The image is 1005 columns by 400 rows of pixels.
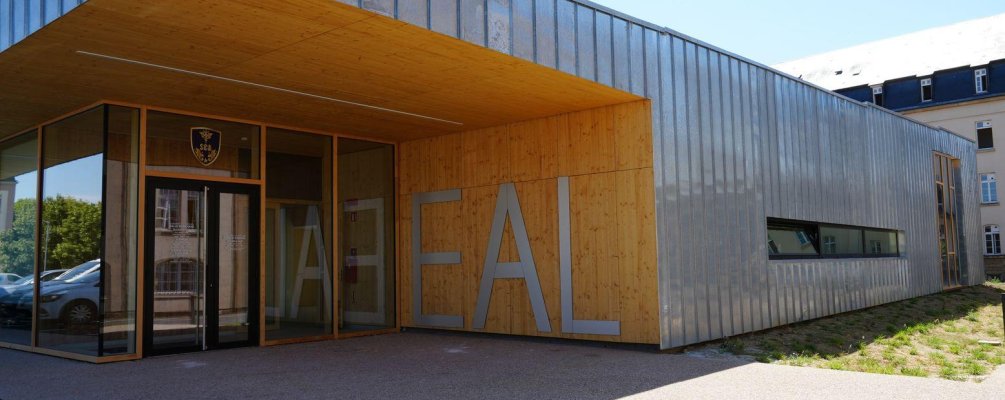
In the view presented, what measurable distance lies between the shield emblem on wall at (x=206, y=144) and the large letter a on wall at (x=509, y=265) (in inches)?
160

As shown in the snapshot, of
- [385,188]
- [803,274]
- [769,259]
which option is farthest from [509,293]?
[803,274]

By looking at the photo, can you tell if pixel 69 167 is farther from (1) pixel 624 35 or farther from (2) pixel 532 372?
(1) pixel 624 35

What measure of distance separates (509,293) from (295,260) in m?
3.20

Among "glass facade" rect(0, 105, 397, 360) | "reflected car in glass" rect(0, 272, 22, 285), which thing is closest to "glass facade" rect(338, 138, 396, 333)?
"glass facade" rect(0, 105, 397, 360)

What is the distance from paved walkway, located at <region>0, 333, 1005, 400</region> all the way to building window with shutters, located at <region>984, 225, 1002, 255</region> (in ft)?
101

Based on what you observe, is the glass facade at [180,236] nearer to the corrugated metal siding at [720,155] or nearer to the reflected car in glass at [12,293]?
the reflected car in glass at [12,293]

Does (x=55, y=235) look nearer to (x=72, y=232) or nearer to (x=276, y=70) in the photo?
(x=72, y=232)

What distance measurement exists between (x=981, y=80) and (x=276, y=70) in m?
34.7

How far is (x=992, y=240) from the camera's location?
114 ft

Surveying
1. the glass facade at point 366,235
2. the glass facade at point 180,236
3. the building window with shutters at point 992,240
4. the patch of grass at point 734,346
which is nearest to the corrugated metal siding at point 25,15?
the glass facade at point 180,236

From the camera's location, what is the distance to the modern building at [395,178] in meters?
8.10

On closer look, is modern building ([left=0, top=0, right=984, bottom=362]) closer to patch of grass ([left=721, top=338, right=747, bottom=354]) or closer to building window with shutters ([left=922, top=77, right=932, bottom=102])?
patch of grass ([left=721, top=338, right=747, bottom=354])

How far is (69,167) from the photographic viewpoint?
1044 cm

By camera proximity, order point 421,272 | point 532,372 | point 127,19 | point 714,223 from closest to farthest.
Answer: point 127,19 → point 532,372 → point 714,223 → point 421,272
